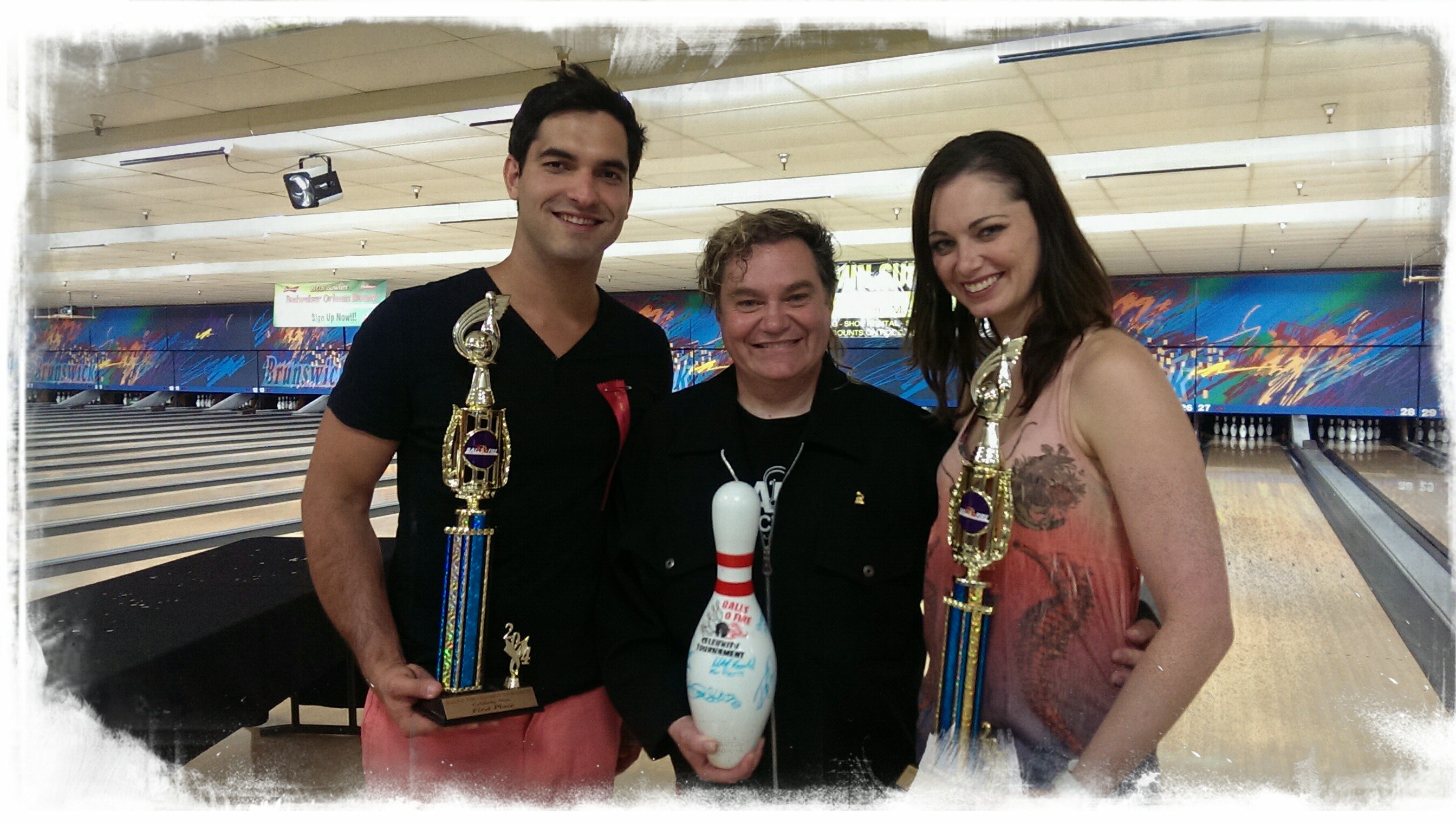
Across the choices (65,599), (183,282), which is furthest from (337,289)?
(65,599)

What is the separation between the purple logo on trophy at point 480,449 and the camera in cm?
96

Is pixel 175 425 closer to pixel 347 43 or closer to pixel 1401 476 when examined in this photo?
pixel 347 43

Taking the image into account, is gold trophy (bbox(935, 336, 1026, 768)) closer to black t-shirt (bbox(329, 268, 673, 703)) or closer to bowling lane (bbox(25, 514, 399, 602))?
black t-shirt (bbox(329, 268, 673, 703))

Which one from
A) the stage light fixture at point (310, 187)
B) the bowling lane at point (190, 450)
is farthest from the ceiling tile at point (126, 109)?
the bowling lane at point (190, 450)

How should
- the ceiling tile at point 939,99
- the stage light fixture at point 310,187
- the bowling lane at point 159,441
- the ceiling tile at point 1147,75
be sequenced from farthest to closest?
the bowling lane at point 159,441 → the stage light fixture at point 310,187 → the ceiling tile at point 939,99 → the ceiling tile at point 1147,75

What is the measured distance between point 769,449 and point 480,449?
0.30m

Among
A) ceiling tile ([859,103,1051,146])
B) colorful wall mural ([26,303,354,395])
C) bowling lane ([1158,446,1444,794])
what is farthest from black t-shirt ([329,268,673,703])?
colorful wall mural ([26,303,354,395])

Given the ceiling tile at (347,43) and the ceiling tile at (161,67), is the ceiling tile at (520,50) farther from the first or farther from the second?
the ceiling tile at (161,67)

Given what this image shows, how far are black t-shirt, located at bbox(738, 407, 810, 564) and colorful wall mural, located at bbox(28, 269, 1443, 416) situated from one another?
564 mm

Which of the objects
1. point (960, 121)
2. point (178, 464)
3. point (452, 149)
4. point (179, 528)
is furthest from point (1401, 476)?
point (178, 464)

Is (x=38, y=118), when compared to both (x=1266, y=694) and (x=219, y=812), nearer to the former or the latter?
(x=219, y=812)

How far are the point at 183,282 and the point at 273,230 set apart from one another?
11.8ft

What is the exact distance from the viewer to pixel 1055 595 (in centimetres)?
85
